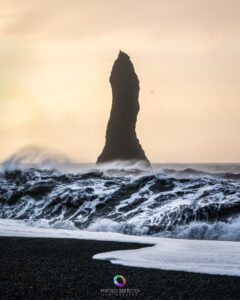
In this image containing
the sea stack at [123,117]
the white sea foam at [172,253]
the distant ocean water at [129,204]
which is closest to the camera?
the white sea foam at [172,253]

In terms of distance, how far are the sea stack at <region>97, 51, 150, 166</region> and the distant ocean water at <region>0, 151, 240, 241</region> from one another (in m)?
55.1

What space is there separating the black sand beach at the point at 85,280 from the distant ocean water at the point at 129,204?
18.0 feet

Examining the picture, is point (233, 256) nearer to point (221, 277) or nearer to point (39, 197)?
point (221, 277)

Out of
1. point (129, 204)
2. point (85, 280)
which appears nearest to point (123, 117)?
point (129, 204)

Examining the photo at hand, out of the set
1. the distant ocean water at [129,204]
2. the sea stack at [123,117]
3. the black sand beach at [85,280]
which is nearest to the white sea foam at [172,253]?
the black sand beach at [85,280]

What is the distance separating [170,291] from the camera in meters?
7.25

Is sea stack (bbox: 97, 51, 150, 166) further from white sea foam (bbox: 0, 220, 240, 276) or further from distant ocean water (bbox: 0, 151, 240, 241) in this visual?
white sea foam (bbox: 0, 220, 240, 276)

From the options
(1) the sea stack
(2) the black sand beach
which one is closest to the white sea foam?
(2) the black sand beach

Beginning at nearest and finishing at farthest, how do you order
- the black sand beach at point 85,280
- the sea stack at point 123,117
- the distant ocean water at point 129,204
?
the black sand beach at point 85,280 → the distant ocean water at point 129,204 → the sea stack at point 123,117

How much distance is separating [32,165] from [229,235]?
62.0ft

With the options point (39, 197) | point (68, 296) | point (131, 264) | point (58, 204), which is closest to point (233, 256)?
point (131, 264)

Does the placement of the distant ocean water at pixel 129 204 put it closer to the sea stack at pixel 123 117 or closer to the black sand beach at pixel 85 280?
the black sand beach at pixel 85 280

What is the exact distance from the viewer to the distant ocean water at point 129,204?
1587 cm

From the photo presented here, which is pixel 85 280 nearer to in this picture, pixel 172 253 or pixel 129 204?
pixel 172 253
